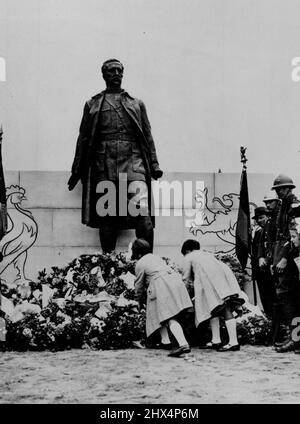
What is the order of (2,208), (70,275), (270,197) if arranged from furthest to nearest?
(2,208), (270,197), (70,275)

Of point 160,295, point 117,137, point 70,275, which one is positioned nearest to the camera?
point 160,295

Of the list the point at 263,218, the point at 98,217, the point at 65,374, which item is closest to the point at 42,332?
the point at 65,374

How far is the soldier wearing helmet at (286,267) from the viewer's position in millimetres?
7875

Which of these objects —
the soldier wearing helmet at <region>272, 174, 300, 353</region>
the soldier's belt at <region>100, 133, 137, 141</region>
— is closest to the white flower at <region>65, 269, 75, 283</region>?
the soldier's belt at <region>100, 133, 137, 141</region>

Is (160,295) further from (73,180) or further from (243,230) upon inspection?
(73,180)

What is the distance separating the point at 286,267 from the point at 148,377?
217cm

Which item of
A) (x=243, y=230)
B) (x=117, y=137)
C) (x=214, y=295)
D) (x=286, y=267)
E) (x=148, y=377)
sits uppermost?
(x=117, y=137)

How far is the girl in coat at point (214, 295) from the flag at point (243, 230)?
1.89 m

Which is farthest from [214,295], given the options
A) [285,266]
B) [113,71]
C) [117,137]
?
[113,71]

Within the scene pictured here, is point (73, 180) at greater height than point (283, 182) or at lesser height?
greater

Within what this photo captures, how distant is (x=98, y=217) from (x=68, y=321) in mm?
2374

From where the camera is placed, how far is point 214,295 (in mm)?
7719

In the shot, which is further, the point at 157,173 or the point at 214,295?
the point at 157,173

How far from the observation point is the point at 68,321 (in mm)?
7895
